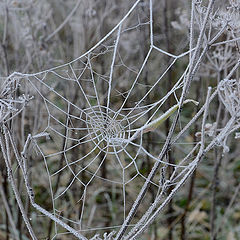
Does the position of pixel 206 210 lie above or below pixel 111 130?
below

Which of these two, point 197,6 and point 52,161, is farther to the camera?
point 52,161

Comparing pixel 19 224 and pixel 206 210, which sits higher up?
pixel 19 224

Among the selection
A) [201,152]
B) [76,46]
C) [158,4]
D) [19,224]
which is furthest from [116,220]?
[201,152]

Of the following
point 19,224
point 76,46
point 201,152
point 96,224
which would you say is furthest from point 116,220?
point 201,152

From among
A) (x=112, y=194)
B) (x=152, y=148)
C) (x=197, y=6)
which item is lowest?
(x=112, y=194)

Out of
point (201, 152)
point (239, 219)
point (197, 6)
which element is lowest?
point (239, 219)

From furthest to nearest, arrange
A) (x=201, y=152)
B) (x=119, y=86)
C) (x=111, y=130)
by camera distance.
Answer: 1. (x=119, y=86)
2. (x=111, y=130)
3. (x=201, y=152)

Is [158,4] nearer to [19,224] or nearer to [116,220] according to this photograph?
[116,220]

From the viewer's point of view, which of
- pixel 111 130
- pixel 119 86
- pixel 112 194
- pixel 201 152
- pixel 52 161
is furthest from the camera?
pixel 52 161

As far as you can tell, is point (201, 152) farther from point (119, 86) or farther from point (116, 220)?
point (116, 220)
